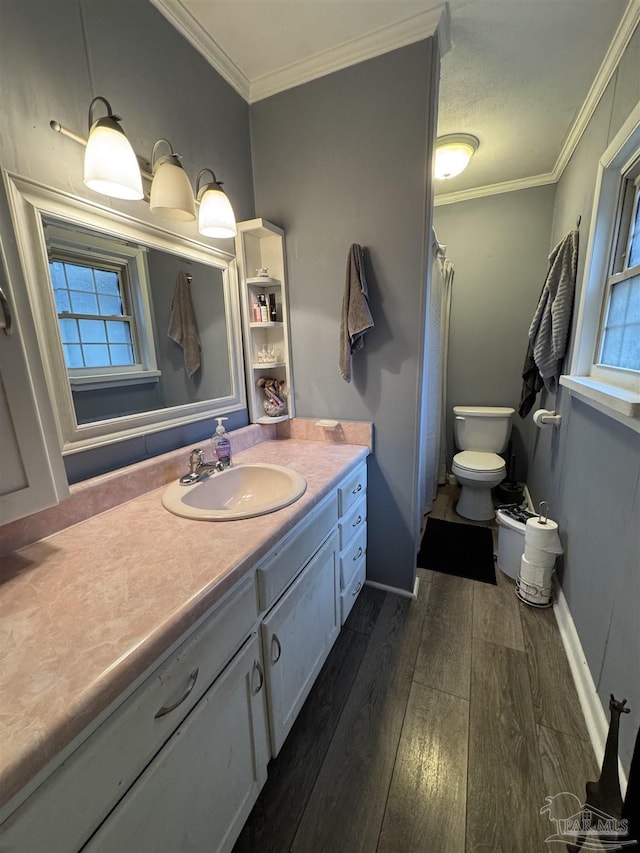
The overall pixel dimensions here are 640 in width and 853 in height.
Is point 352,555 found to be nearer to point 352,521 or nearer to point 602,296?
point 352,521

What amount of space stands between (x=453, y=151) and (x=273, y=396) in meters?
1.88

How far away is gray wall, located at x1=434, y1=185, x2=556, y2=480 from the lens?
267cm

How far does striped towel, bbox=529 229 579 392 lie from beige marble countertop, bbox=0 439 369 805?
1690 mm

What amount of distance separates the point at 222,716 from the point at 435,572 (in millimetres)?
1557

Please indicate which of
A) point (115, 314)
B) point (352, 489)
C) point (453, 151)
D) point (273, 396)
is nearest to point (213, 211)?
point (115, 314)

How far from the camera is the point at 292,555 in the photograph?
40.7 inches

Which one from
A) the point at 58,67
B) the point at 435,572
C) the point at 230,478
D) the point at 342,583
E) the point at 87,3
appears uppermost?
the point at 87,3

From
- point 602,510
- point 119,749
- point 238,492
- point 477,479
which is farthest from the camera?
point 477,479

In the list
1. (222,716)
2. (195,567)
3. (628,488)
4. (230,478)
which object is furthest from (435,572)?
(195,567)

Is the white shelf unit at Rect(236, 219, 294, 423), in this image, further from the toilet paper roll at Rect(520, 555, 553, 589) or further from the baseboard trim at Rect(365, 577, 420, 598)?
the toilet paper roll at Rect(520, 555, 553, 589)

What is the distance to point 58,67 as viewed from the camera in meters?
0.93

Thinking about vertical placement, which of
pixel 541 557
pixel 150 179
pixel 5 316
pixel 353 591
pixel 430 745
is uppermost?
pixel 150 179

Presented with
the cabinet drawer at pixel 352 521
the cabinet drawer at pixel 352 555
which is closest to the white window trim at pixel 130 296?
the cabinet drawer at pixel 352 521

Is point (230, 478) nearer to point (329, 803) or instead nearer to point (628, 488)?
point (329, 803)
